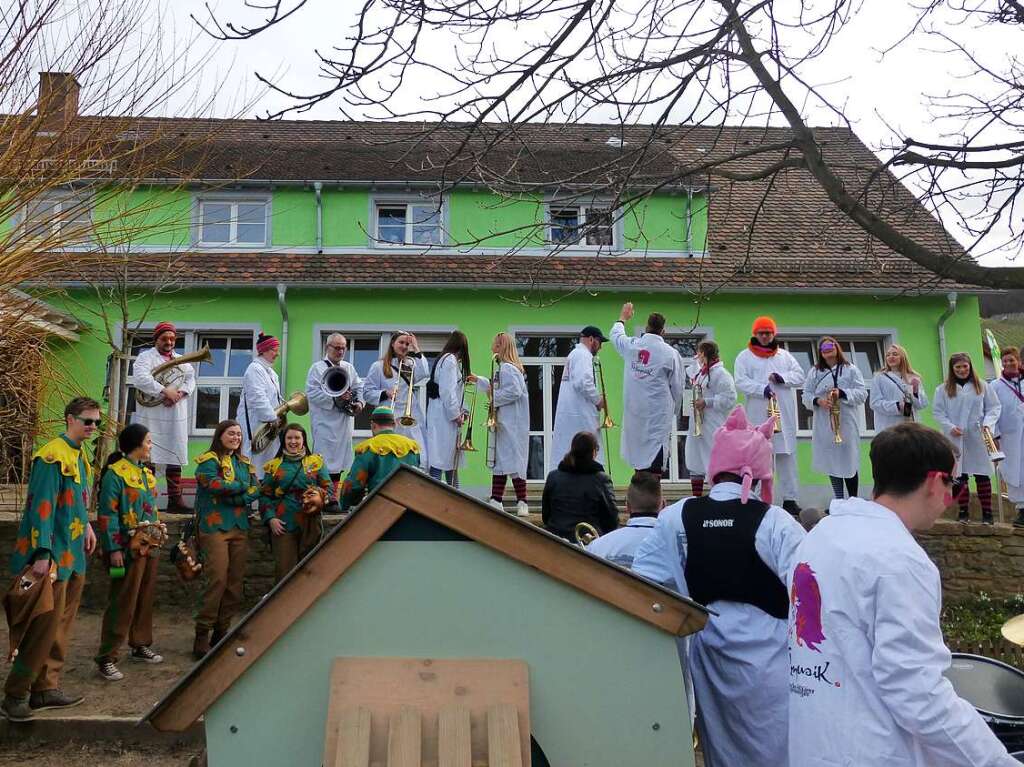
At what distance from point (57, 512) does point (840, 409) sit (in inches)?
330

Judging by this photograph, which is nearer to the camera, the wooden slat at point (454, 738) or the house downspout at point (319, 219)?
the wooden slat at point (454, 738)

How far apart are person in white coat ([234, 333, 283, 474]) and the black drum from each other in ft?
24.6

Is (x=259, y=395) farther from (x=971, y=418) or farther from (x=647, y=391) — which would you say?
(x=971, y=418)

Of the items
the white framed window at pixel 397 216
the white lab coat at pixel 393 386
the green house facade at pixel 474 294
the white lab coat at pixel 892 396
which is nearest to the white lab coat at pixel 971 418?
the white lab coat at pixel 892 396

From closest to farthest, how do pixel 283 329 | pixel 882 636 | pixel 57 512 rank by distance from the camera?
pixel 882 636
pixel 57 512
pixel 283 329

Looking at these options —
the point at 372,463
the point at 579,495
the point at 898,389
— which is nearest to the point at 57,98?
the point at 372,463

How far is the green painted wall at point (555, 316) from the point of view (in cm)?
1538

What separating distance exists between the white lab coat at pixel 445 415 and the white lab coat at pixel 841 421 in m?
4.17

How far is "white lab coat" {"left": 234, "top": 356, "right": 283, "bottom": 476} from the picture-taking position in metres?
10.1

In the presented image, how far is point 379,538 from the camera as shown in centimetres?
310

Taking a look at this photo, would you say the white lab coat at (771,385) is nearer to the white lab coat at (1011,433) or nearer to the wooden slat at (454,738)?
the white lab coat at (1011,433)

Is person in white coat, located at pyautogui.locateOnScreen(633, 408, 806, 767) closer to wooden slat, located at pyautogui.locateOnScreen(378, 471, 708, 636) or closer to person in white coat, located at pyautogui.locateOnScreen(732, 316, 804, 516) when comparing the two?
wooden slat, located at pyautogui.locateOnScreen(378, 471, 708, 636)

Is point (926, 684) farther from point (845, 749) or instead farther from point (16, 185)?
point (16, 185)

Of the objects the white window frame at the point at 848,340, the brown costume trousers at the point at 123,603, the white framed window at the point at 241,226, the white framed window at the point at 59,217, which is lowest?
the brown costume trousers at the point at 123,603
